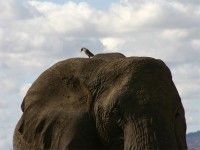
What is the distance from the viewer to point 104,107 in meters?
9.91

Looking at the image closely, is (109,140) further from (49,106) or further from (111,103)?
(49,106)

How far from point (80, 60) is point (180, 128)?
200cm

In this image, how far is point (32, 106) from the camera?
36.1 feet

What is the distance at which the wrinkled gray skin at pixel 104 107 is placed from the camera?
934 cm

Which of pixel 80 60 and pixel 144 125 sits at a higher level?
pixel 80 60

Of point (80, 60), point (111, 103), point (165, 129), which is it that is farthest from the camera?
point (80, 60)

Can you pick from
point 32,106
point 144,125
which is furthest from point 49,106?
point 144,125

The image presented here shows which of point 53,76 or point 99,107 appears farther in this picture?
point 53,76

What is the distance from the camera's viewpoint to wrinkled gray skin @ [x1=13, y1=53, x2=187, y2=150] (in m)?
9.34

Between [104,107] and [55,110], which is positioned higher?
[55,110]

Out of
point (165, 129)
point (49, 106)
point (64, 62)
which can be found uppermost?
point (64, 62)

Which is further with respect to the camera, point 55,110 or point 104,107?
point 55,110

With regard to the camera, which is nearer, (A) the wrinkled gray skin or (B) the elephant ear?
(A) the wrinkled gray skin

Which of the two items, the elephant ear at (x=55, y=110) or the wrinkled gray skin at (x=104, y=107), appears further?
the elephant ear at (x=55, y=110)
